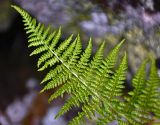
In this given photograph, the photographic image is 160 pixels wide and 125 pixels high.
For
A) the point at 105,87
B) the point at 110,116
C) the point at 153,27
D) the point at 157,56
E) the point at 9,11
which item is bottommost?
the point at 157,56

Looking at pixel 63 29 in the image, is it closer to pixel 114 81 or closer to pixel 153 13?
pixel 153 13

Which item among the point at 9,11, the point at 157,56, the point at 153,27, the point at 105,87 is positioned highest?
the point at 9,11

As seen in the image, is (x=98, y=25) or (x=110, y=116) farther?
(x=98, y=25)

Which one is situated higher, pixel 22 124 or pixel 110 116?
pixel 110 116

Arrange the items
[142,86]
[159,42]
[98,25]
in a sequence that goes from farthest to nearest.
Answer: [98,25]
[159,42]
[142,86]

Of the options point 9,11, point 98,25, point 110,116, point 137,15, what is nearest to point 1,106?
point 9,11

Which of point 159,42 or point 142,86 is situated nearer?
point 142,86

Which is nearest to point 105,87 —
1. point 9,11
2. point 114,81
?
point 114,81

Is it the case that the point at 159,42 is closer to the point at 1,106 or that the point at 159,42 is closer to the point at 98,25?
the point at 98,25

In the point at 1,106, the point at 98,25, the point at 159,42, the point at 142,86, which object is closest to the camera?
the point at 142,86
